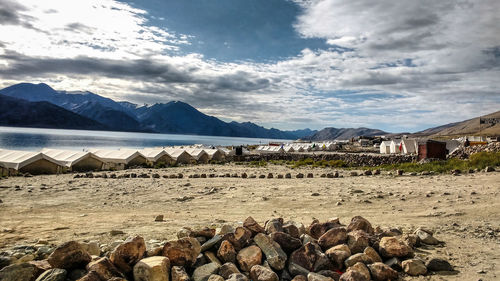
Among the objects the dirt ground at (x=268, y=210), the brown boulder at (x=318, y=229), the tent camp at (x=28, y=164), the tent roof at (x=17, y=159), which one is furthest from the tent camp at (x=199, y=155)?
the brown boulder at (x=318, y=229)

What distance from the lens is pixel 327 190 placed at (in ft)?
40.0

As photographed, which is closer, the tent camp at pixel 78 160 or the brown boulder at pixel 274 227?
the brown boulder at pixel 274 227

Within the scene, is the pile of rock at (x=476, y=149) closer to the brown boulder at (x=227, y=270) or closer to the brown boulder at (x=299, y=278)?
the brown boulder at (x=299, y=278)

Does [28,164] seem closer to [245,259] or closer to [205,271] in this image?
[205,271]

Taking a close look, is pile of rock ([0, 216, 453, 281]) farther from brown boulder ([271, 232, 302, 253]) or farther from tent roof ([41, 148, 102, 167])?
tent roof ([41, 148, 102, 167])

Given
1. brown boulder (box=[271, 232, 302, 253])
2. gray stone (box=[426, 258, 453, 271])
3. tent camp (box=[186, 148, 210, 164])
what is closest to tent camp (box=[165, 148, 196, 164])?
tent camp (box=[186, 148, 210, 164])

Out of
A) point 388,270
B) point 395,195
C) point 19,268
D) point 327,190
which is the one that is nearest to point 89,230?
point 19,268

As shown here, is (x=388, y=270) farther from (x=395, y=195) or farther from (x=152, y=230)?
(x=395, y=195)

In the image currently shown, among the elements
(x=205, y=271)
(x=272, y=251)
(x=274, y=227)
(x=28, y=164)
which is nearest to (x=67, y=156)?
(x=28, y=164)

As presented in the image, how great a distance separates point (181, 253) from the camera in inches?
174

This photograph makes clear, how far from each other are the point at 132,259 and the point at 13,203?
9.48 metres

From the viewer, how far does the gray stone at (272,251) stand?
4508mm

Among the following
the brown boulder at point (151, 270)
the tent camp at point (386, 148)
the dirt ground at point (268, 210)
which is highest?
the tent camp at point (386, 148)

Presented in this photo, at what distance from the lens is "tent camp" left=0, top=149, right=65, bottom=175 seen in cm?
2053
